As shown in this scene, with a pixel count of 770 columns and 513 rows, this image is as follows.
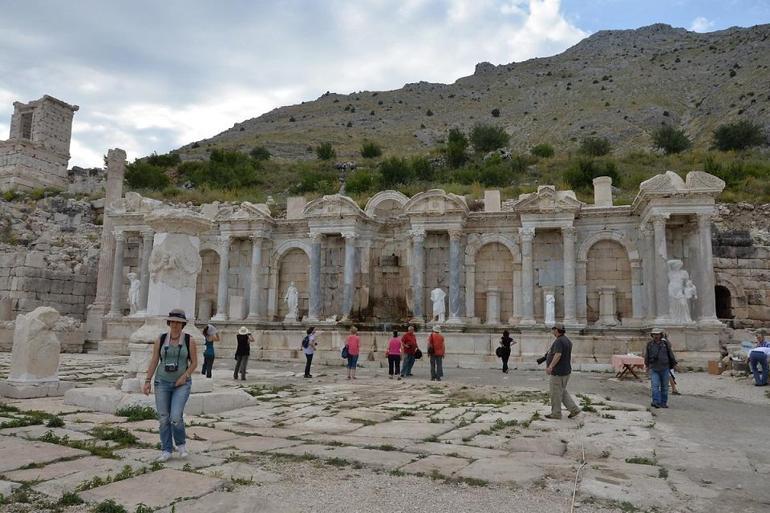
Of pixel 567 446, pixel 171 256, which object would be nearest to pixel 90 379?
pixel 171 256

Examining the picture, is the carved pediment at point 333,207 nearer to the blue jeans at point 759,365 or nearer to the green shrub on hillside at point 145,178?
the blue jeans at point 759,365

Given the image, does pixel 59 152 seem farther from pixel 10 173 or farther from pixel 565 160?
pixel 565 160

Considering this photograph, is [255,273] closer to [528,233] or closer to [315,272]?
[315,272]

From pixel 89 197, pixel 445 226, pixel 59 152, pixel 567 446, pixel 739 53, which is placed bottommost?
pixel 567 446

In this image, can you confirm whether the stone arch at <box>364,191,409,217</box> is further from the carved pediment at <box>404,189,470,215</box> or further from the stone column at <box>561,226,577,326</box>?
the stone column at <box>561,226,577,326</box>

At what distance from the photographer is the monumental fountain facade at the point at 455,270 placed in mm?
19062

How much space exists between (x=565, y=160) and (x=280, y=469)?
39.4 metres

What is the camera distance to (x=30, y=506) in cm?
402

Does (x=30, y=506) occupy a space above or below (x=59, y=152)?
below

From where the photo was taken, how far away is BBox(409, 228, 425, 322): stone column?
→ 74.4 ft

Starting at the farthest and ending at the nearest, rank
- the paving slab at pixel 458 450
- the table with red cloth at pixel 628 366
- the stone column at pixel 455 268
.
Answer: the stone column at pixel 455 268 → the table with red cloth at pixel 628 366 → the paving slab at pixel 458 450

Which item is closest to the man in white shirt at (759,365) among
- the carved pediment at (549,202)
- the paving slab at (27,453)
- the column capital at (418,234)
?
the carved pediment at (549,202)

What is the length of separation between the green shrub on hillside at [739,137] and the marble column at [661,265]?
105 feet

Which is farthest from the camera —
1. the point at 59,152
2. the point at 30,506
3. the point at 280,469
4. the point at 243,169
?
the point at 243,169
